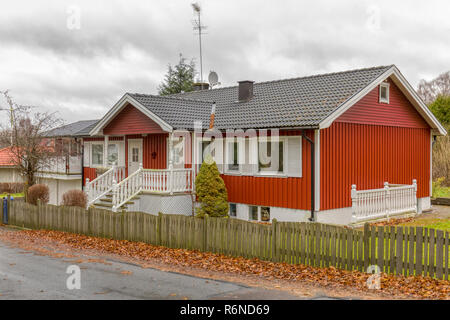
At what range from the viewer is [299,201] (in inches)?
661

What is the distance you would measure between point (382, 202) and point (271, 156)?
177 inches

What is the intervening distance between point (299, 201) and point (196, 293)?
8495mm

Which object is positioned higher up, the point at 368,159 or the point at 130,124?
the point at 130,124

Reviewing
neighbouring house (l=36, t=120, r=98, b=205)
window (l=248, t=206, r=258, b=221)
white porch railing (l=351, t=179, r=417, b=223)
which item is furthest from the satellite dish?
white porch railing (l=351, t=179, r=417, b=223)

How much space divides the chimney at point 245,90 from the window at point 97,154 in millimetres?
9029

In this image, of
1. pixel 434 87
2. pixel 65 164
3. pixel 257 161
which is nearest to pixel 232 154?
pixel 257 161

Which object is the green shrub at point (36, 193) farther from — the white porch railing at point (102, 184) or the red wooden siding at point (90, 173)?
the red wooden siding at point (90, 173)

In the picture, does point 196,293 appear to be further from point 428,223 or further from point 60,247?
point 428,223

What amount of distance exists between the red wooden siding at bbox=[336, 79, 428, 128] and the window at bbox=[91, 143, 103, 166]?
14.5 m

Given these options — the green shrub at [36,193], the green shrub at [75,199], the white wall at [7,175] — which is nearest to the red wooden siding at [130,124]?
the green shrub at [75,199]

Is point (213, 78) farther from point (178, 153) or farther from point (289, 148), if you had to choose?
point (289, 148)

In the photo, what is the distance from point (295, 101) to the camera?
19.1 m

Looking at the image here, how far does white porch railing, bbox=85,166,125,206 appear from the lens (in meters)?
20.2
